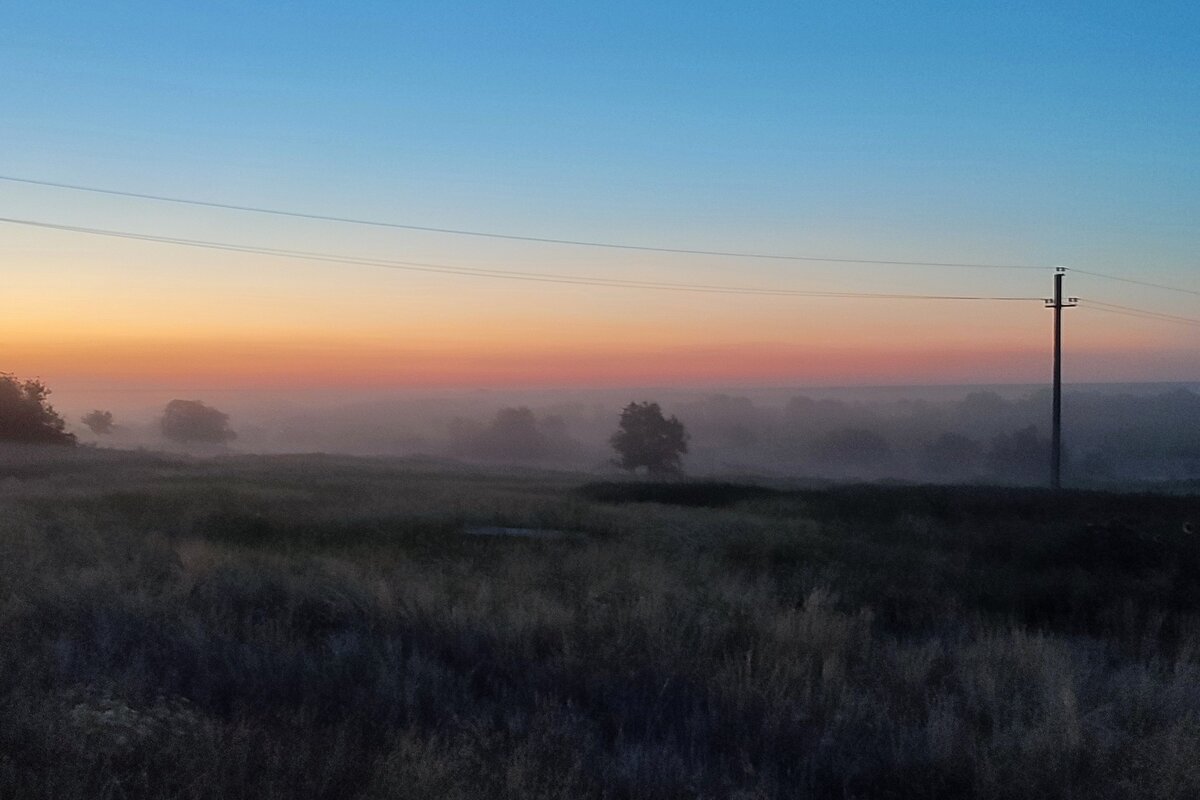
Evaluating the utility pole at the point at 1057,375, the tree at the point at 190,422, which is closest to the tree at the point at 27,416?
the utility pole at the point at 1057,375

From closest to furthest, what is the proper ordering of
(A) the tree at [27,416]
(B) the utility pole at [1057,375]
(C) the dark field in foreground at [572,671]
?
(C) the dark field in foreground at [572,671], (B) the utility pole at [1057,375], (A) the tree at [27,416]

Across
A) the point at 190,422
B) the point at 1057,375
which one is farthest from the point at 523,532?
the point at 190,422

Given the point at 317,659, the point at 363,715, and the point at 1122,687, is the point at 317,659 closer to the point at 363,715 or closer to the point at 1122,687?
the point at 363,715

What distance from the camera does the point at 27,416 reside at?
163ft

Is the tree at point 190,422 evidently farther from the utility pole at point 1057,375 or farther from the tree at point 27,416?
the utility pole at point 1057,375

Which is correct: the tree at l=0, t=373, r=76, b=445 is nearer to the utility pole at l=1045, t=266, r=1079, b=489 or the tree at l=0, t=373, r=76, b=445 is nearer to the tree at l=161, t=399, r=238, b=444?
the utility pole at l=1045, t=266, r=1079, b=489

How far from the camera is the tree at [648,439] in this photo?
70.6 m

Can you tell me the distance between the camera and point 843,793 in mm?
5484

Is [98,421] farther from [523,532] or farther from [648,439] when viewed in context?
[523,532]

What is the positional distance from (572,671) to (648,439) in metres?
63.7

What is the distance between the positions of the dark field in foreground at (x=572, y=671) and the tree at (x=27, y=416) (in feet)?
129

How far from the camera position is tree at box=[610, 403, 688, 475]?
70.6 meters

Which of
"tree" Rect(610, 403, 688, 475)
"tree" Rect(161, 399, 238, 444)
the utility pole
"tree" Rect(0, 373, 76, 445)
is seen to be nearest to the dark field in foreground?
the utility pole

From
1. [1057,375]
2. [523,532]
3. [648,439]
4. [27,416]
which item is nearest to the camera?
[523,532]
